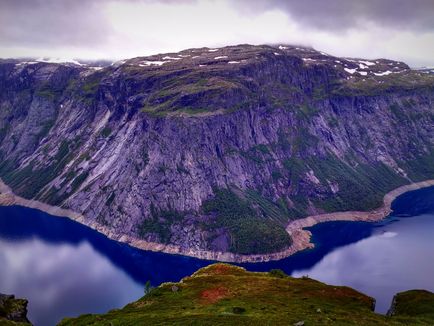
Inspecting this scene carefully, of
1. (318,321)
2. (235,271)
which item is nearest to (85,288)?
(235,271)

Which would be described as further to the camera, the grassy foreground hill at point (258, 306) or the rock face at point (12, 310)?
the rock face at point (12, 310)

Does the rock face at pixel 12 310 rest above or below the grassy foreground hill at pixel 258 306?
below

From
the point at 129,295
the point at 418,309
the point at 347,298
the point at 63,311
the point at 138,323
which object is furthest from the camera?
the point at 129,295

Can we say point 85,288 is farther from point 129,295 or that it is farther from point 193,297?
point 193,297

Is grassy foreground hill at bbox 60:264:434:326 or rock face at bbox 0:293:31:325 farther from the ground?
grassy foreground hill at bbox 60:264:434:326

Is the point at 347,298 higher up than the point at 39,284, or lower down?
higher up

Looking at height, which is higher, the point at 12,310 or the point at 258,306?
the point at 258,306

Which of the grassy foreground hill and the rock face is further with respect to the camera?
the rock face

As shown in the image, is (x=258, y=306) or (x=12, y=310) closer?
(x=258, y=306)
